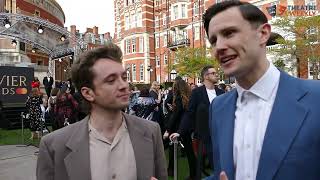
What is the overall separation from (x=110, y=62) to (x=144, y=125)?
1.50 ft

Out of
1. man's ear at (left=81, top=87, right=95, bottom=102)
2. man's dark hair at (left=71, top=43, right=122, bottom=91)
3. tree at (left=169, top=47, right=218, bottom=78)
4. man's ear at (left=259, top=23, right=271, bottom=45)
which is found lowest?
A: man's ear at (left=81, top=87, right=95, bottom=102)

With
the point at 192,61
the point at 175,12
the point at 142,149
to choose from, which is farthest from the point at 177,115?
the point at 175,12

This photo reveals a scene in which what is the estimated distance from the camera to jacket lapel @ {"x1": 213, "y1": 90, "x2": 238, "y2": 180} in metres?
1.85

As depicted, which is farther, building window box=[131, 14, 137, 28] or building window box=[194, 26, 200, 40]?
building window box=[131, 14, 137, 28]

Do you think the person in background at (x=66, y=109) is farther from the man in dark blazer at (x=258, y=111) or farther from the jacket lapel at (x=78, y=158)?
the man in dark blazer at (x=258, y=111)

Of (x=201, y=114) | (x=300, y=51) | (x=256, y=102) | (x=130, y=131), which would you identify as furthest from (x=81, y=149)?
(x=300, y=51)

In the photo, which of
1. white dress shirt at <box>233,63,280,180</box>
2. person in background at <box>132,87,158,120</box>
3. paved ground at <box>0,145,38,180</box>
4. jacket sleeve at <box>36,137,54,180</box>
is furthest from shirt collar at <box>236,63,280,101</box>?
person in background at <box>132,87,158,120</box>

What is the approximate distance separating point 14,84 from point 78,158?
1669cm

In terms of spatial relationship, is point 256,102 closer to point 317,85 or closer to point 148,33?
point 317,85

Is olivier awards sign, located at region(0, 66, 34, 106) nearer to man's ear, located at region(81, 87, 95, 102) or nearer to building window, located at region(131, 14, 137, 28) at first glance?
man's ear, located at region(81, 87, 95, 102)

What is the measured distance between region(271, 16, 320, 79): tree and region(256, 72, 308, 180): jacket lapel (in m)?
27.0

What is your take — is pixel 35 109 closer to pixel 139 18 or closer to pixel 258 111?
pixel 258 111

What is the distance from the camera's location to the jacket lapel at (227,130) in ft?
6.06

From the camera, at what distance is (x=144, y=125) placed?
2.54 meters
